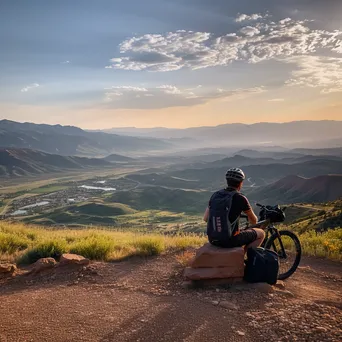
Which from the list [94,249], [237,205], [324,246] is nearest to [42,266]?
[94,249]

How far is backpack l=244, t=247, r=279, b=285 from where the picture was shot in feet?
22.4

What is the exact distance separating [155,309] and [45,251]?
196 inches

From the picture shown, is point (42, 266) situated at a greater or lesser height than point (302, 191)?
greater

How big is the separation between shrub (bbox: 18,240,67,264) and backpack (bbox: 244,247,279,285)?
557 centimetres

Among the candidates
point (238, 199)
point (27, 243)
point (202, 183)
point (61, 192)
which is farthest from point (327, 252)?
point (202, 183)

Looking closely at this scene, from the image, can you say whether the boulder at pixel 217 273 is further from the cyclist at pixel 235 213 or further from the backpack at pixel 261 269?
the cyclist at pixel 235 213

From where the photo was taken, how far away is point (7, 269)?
316 inches

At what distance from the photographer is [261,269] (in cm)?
683

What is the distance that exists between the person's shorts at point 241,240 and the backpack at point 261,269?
307mm

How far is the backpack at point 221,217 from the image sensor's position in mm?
6680

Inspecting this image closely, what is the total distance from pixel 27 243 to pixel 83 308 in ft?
20.9

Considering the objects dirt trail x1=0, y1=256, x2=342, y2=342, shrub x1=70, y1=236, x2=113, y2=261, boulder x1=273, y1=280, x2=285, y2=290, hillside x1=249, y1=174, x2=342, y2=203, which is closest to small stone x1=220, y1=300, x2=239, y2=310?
dirt trail x1=0, y1=256, x2=342, y2=342

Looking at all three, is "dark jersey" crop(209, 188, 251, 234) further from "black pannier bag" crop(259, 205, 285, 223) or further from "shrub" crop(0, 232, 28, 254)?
"shrub" crop(0, 232, 28, 254)

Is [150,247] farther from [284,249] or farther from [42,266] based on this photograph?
[284,249]
